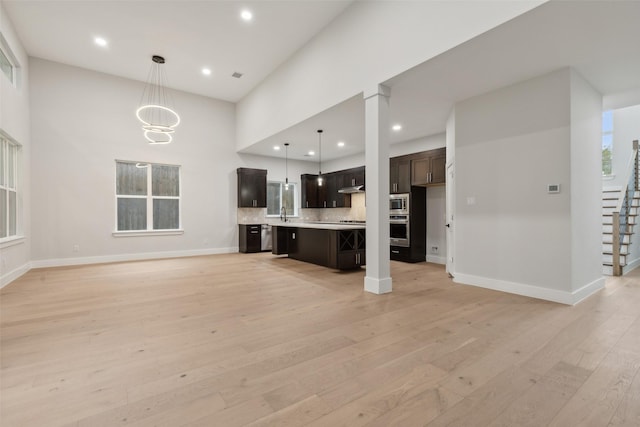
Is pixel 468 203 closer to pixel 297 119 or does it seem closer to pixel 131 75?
pixel 297 119

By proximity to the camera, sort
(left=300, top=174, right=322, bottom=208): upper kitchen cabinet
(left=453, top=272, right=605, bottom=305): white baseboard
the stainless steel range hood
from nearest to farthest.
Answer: (left=453, top=272, right=605, bottom=305): white baseboard → the stainless steel range hood → (left=300, top=174, right=322, bottom=208): upper kitchen cabinet

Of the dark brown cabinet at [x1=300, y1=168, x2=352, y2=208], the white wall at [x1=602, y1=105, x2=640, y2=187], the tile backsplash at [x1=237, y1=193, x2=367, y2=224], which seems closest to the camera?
the white wall at [x1=602, y1=105, x2=640, y2=187]

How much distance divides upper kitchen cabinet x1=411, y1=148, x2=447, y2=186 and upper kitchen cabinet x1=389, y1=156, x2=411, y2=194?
0.13 meters

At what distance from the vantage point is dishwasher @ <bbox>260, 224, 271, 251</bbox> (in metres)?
8.36

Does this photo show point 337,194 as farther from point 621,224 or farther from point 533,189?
point 621,224

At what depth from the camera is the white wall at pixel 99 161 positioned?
19.7ft

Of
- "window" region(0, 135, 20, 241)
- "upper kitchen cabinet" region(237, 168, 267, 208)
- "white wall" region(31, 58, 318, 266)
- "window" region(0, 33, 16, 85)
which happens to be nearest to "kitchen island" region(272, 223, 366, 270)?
"upper kitchen cabinet" region(237, 168, 267, 208)

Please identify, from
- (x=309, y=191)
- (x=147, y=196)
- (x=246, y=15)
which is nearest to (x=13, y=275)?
(x=147, y=196)

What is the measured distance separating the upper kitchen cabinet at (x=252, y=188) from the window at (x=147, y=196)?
1.61 metres

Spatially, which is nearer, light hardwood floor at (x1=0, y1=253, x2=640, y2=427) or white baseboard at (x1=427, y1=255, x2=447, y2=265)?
light hardwood floor at (x1=0, y1=253, x2=640, y2=427)

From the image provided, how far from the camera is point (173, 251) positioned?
7426 millimetres

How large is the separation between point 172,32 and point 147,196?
3891 mm

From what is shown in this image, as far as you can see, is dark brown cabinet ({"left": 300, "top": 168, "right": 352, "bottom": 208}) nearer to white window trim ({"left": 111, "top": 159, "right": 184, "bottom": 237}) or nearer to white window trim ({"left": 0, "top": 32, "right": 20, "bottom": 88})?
white window trim ({"left": 111, "top": 159, "right": 184, "bottom": 237})

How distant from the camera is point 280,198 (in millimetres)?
9633
